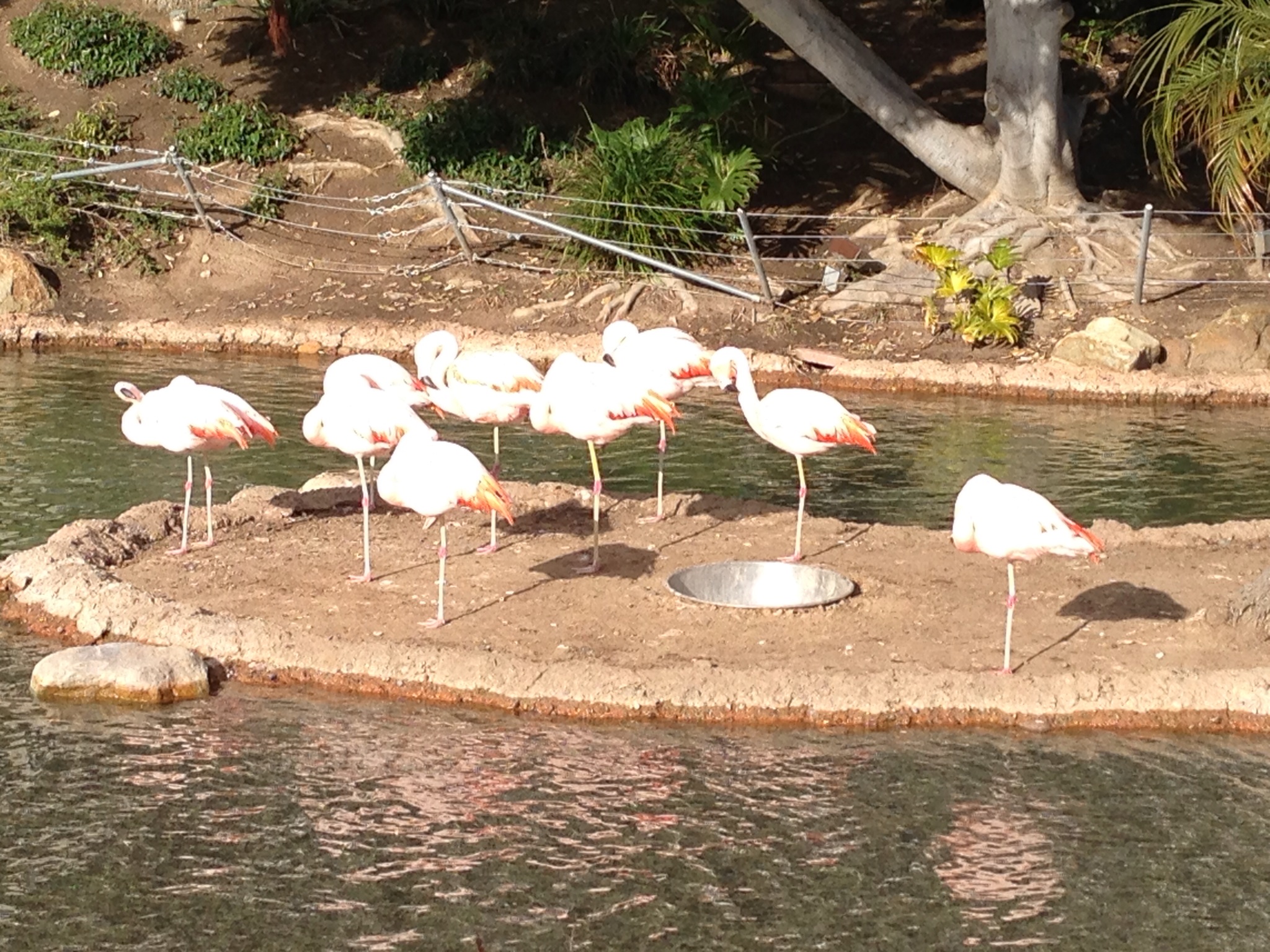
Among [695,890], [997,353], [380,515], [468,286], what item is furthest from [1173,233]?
[695,890]

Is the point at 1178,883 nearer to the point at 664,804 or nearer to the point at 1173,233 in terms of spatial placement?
the point at 664,804

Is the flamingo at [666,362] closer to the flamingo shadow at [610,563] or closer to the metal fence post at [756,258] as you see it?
the flamingo shadow at [610,563]

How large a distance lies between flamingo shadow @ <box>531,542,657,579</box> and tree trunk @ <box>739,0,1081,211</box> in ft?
26.8

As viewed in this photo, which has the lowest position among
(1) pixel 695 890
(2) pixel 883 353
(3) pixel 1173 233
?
(1) pixel 695 890

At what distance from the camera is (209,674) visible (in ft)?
27.1

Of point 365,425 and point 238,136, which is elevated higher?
point 238,136

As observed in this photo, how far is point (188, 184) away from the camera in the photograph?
19.1m

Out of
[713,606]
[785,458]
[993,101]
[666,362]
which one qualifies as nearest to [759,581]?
[713,606]

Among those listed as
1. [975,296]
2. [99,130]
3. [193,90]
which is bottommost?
[975,296]

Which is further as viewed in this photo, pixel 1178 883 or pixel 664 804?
pixel 664 804

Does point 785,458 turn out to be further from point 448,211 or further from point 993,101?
point 448,211

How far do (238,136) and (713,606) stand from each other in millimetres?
14001

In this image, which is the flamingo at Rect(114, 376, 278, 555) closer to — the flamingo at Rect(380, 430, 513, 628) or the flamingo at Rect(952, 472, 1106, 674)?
the flamingo at Rect(380, 430, 513, 628)

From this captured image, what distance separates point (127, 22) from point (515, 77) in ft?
16.1
